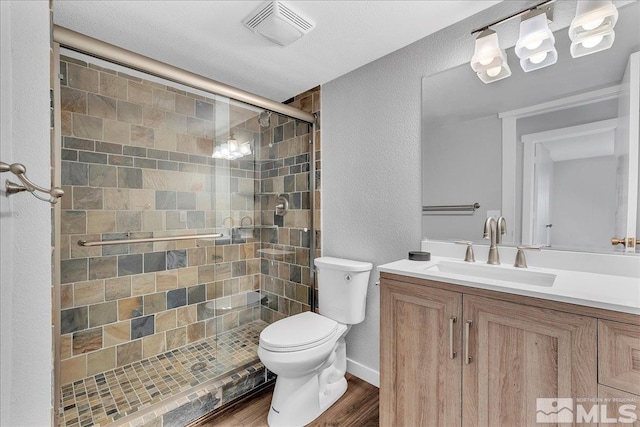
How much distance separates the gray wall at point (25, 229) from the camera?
2.67ft

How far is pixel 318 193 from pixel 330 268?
664 millimetres

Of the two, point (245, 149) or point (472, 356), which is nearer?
point (472, 356)

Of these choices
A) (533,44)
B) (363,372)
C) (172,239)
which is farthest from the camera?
(172,239)

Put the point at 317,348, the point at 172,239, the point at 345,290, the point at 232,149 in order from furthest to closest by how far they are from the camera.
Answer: the point at 172,239 → the point at 232,149 → the point at 345,290 → the point at 317,348

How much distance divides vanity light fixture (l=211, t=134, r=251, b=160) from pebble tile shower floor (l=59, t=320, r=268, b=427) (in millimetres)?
1299

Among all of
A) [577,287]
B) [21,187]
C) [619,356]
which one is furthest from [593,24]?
[21,187]

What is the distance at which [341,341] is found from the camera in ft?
6.50

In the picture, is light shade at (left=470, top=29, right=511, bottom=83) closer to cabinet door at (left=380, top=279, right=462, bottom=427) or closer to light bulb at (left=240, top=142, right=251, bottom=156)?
cabinet door at (left=380, top=279, right=462, bottom=427)

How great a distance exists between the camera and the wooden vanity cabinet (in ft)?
3.00

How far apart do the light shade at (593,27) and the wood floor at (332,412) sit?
2.11 m

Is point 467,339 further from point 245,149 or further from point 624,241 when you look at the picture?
point 245,149

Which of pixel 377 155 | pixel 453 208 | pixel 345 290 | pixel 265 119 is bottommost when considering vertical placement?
pixel 345 290

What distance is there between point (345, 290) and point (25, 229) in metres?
1.54

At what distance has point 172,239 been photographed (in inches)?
88.2
